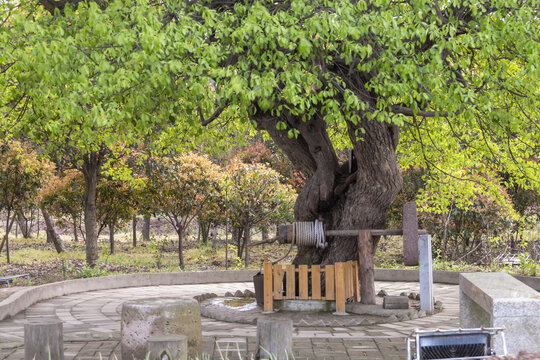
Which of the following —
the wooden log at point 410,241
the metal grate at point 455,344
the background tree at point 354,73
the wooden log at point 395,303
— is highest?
the background tree at point 354,73

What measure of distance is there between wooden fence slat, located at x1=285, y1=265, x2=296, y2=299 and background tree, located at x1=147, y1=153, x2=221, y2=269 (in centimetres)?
909

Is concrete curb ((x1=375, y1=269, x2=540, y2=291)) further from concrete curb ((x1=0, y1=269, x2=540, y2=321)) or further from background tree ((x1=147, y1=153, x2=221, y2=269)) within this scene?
background tree ((x1=147, y1=153, x2=221, y2=269))

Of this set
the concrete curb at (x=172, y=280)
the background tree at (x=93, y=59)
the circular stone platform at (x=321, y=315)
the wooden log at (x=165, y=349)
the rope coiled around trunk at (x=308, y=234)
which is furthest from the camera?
the concrete curb at (x=172, y=280)

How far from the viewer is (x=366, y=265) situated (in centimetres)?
1007

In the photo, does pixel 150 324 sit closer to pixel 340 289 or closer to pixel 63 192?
pixel 340 289

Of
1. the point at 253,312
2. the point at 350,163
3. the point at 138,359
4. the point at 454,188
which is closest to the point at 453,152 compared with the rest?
the point at 454,188

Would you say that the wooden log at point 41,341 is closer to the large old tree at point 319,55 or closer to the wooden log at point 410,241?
the large old tree at point 319,55

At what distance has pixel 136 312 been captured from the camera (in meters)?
6.15

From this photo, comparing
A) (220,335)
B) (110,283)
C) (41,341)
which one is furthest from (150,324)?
(110,283)

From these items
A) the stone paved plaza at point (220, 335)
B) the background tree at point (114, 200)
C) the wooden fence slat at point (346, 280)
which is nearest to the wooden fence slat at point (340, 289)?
the wooden fence slat at point (346, 280)

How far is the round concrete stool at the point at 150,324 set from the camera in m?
6.09

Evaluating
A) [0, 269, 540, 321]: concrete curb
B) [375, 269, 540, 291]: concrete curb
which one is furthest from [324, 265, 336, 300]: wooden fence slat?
[375, 269, 540, 291]: concrete curb

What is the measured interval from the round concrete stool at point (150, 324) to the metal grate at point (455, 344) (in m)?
2.72

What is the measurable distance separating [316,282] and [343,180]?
200 centimetres
